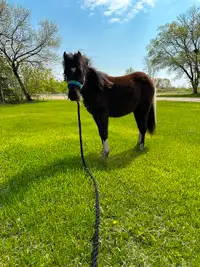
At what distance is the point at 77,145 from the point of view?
461 cm

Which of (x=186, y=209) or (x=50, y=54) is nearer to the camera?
(x=186, y=209)

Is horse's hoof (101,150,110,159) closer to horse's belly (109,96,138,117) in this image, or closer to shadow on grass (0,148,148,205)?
shadow on grass (0,148,148,205)

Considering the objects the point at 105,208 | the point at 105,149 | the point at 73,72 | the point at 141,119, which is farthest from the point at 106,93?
the point at 105,208

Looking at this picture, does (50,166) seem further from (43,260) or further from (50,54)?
(50,54)

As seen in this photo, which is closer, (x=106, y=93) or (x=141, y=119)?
(x=106, y=93)

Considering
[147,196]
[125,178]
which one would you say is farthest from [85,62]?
[147,196]

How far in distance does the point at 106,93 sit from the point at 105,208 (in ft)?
6.09

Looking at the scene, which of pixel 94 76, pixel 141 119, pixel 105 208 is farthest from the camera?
pixel 141 119

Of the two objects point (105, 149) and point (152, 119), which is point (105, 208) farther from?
point (152, 119)

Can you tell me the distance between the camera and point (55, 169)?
10.8 feet

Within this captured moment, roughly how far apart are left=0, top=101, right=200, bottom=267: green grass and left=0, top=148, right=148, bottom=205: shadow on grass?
1 cm

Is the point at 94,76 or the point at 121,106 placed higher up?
the point at 94,76

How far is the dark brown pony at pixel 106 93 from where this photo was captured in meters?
2.73

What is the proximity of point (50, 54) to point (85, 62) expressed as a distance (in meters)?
24.5
